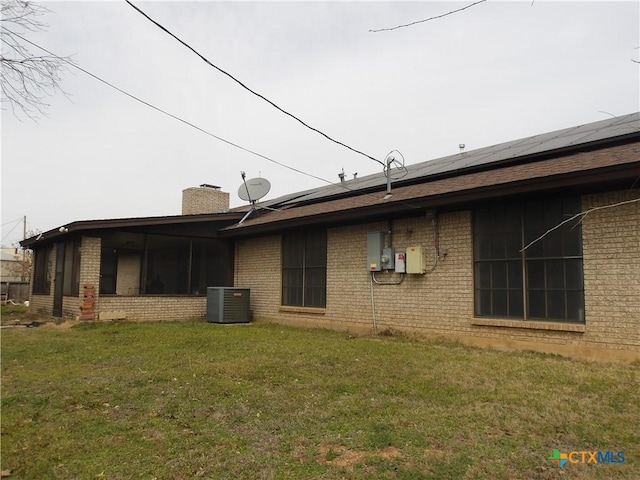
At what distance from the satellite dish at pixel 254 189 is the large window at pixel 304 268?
2689 millimetres

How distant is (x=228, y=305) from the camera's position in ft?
43.8

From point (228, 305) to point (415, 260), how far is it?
19.7 feet

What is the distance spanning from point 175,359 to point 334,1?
594cm

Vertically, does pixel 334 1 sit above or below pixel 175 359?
above

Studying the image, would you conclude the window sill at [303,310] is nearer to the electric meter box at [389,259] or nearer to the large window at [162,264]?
the electric meter box at [389,259]

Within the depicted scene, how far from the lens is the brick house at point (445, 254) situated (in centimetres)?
738

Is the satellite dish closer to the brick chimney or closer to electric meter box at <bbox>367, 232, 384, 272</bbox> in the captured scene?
the brick chimney

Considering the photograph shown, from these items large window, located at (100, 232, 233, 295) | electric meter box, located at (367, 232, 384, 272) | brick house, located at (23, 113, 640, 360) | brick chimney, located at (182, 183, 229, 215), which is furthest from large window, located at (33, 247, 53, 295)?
electric meter box, located at (367, 232, 384, 272)

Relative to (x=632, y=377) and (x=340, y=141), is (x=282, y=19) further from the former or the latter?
(x=632, y=377)

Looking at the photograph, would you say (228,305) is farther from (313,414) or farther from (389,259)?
(313,414)

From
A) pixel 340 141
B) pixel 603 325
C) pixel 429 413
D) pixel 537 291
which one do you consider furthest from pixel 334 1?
pixel 603 325

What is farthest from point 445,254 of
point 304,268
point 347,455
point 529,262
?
point 347,455

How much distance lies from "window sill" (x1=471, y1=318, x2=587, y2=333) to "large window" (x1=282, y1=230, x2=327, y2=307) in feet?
14.9

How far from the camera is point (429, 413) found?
4812mm
